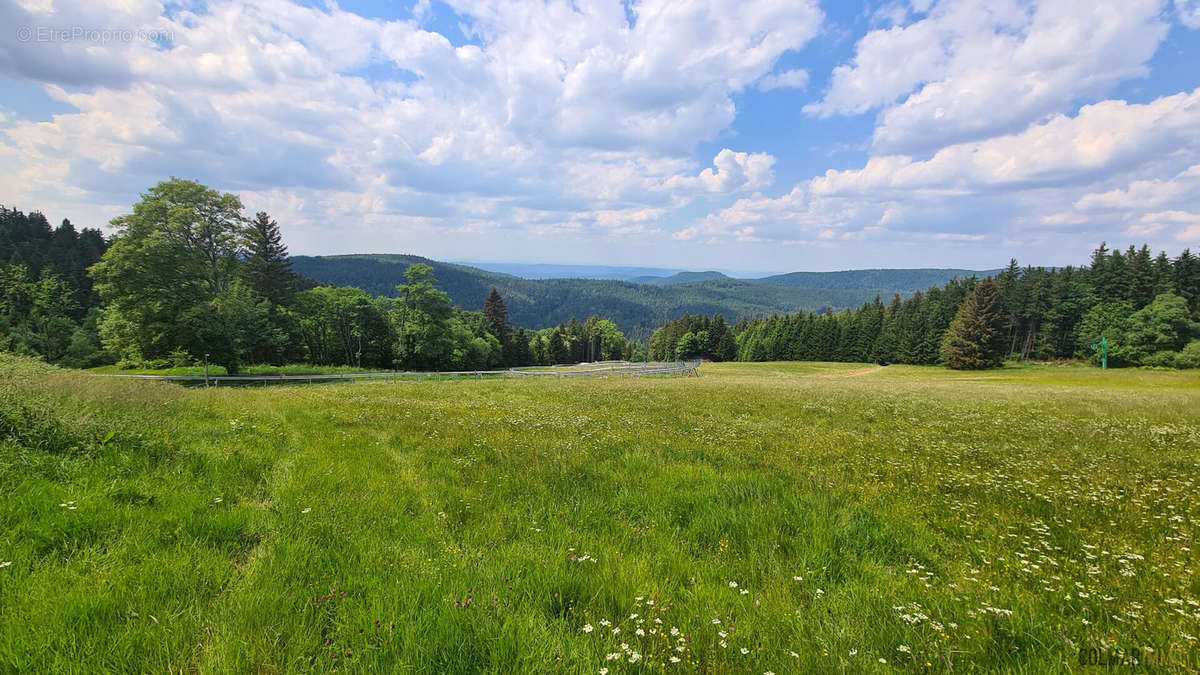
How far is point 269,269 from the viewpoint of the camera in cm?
5669

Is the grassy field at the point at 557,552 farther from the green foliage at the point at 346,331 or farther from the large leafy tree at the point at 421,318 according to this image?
the green foliage at the point at 346,331

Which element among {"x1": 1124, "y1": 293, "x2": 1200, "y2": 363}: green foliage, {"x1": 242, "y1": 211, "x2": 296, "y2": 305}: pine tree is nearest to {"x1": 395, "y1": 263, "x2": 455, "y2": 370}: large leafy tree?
{"x1": 242, "y1": 211, "x2": 296, "y2": 305}: pine tree

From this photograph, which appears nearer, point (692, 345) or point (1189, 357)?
point (1189, 357)

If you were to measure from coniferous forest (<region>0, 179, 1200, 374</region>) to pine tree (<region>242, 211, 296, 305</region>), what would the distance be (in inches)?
7.2

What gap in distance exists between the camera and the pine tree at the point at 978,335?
66562 mm

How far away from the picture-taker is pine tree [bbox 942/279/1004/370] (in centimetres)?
6656

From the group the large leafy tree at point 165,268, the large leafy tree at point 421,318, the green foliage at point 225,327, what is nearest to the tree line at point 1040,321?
the large leafy tree at point 421,318

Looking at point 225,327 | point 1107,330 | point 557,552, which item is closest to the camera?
point 557,552

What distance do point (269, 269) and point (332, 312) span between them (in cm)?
905

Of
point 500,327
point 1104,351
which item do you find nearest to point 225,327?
point 500,327

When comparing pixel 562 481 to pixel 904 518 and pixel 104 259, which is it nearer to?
pixel 904 518

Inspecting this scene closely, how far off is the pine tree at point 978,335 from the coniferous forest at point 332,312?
22cm

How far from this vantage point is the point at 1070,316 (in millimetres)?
73375

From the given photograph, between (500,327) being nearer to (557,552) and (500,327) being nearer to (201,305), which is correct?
(201,305)
